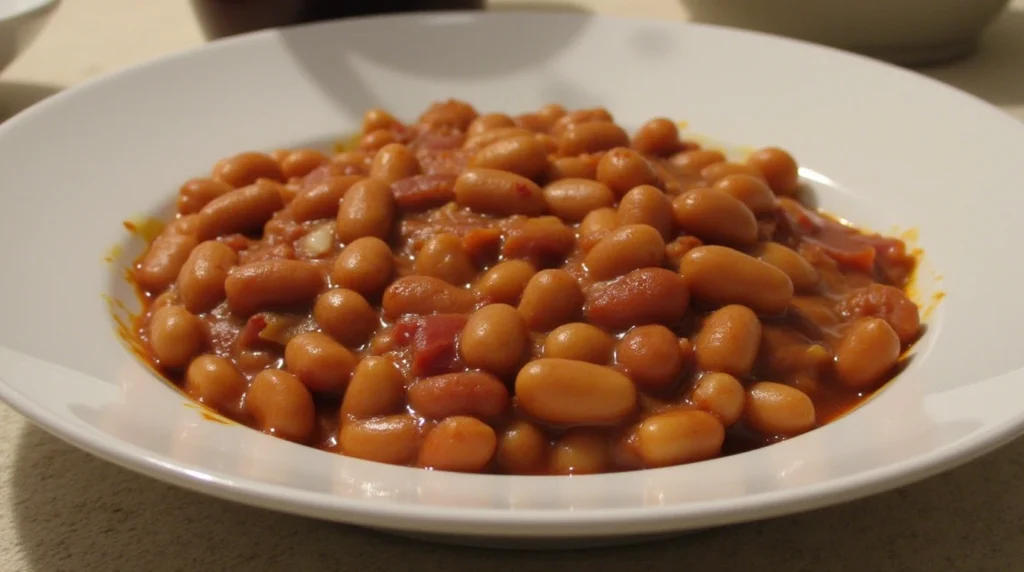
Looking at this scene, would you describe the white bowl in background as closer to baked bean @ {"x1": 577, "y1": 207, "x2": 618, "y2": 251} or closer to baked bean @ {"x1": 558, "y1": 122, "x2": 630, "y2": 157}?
baked bean @ {"x1": 558, "y1": 122, "x2": 630, "y2": 157}

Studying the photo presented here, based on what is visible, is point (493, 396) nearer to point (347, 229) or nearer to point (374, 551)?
point (374, 551)

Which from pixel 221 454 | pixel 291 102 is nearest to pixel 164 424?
pixel 221 454

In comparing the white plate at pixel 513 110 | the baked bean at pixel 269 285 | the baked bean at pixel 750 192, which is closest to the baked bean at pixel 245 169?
the white plate at pixel 513 110

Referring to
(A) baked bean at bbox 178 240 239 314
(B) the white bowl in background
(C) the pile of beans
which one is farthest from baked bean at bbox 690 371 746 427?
(B) the white bowl in background

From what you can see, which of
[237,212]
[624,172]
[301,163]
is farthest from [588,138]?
[237,212]

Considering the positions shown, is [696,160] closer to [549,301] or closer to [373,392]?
[549,301]

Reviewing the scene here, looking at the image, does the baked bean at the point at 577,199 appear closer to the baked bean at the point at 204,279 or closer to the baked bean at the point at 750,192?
the baked bean at the point at 750,192

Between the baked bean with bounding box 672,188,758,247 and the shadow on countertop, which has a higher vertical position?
the baked bean with bounding box 672,188,758,247
